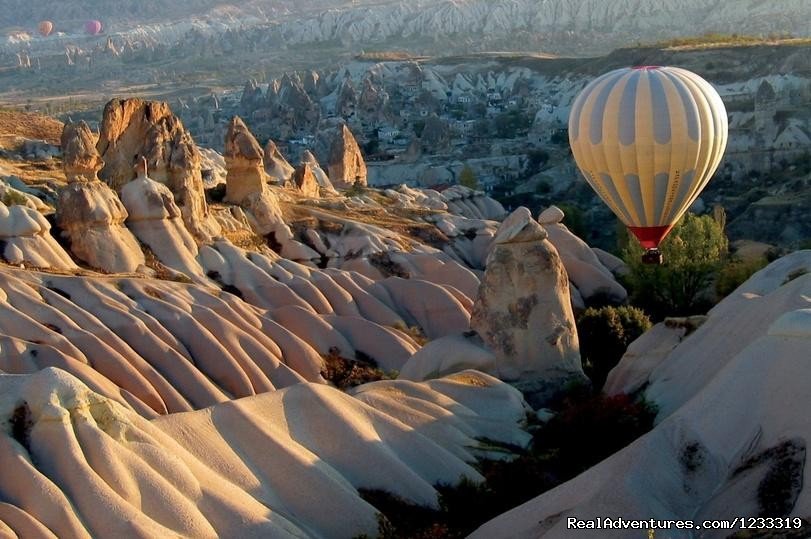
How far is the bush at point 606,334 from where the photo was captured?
77.6 feet

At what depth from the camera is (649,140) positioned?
2181 centimetres

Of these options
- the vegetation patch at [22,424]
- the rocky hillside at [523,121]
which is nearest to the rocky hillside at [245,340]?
the vegetation patch at [22,424]

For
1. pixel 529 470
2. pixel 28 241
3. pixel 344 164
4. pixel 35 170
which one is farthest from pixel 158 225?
pixel 344 164

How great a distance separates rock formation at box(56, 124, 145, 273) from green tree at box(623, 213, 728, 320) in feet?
38.7

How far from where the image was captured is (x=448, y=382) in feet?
57.8

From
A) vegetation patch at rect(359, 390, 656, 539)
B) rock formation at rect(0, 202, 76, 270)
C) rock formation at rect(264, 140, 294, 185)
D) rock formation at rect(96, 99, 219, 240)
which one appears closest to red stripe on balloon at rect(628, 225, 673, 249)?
vegetation patch at rect(359, 390, 656, 539)

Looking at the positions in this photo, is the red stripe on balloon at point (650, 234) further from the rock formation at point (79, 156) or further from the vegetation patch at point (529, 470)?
the rock formation at point (79, 156)

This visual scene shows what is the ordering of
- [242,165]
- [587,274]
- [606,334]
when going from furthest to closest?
[242,165], [587,274], [606,334]

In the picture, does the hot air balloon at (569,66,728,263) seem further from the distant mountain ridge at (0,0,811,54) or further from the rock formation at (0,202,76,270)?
the distant mountain ridge at (0,0,811,54)

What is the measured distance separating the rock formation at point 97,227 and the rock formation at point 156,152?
2.74 meters

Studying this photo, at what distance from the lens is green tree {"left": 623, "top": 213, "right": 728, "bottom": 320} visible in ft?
99.7

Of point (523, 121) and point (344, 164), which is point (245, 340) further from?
point (523, 121)

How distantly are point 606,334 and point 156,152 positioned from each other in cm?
1483

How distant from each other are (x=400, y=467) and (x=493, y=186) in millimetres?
56317
